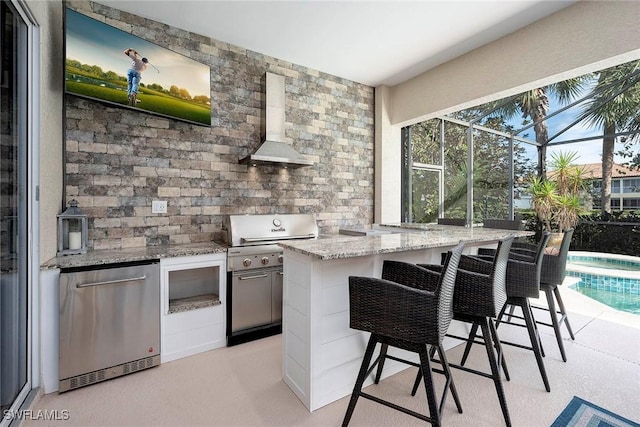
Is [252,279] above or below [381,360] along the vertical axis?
above

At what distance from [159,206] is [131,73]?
46.6 inches

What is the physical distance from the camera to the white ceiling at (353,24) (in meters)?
2.69

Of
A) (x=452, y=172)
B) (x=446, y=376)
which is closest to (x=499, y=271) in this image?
(x=446, y=376)

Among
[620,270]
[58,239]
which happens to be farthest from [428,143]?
[58,239]

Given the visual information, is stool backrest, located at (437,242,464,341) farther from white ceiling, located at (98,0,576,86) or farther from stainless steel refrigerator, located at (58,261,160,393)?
white ceiling, located at (98,0,576,86)

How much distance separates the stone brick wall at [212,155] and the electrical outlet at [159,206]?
0.04 m

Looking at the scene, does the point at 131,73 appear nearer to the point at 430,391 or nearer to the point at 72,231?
the point at 72,231

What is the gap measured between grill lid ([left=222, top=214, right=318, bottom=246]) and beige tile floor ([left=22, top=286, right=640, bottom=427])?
1003mm

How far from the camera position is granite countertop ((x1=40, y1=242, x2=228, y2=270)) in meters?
2.04

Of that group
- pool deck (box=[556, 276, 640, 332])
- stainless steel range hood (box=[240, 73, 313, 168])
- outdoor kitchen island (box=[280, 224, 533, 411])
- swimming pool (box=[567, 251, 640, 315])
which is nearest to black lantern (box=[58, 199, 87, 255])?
stainless steel range hood (box=[240, 73, 313, 168])

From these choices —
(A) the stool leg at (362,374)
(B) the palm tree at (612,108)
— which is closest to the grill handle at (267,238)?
(A) the stool leg at (362,374)

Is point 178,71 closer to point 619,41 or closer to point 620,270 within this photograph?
point 619,41

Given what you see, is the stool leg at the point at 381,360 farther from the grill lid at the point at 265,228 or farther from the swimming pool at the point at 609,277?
the swimming pool at the point at 609,277

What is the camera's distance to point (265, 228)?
313 centimetres
